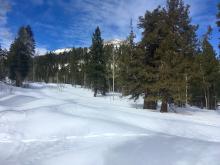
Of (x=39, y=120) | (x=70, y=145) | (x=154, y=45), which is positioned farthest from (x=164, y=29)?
(x=70, y=145)

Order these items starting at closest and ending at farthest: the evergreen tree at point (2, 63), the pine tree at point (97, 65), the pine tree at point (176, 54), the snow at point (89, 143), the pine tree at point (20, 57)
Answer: the snow at point (89, 143), the pine tree at point (176, 54), the pine tree at point (97, 65), the pine tree at point (20, 57), the evergreen tree at point (2, 63)

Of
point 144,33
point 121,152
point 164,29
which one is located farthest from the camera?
point 144,33

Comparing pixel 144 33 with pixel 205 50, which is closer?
pixel 144 33

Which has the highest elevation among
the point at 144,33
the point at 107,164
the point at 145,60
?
the point at 144,33

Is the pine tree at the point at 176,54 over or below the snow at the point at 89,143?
over

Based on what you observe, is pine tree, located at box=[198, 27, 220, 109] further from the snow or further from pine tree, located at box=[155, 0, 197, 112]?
the snow

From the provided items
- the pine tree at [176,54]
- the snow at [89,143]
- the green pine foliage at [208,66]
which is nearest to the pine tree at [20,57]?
the green pine foliage at [208,66]

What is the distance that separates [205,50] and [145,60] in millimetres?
24191

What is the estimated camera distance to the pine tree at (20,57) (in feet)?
216

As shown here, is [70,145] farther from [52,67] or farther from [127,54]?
[52,67]

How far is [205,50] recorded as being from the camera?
50125mm

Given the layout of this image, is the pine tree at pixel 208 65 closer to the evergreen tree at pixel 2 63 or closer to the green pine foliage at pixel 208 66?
the green pine foliage at pixel 208 66

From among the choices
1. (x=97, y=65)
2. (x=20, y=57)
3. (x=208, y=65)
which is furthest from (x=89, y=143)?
(x=20, y=57)

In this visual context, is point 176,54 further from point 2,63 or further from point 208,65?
point 2,63
